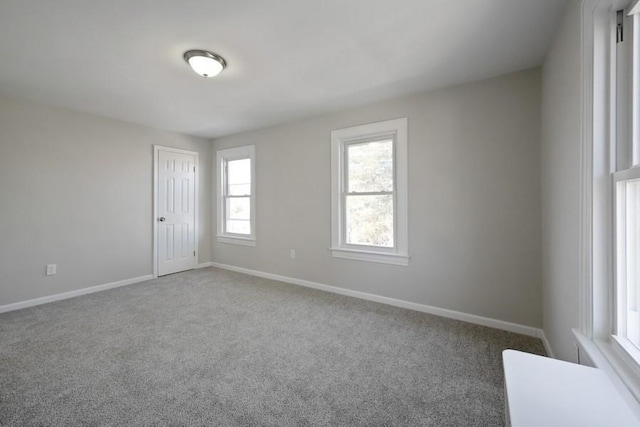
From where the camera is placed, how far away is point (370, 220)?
341cm

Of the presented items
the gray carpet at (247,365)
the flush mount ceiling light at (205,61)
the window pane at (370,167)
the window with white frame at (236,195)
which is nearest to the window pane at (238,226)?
the window with white frame at (236,195)

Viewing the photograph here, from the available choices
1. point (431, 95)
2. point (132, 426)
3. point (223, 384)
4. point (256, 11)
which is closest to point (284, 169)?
point (431, 95)

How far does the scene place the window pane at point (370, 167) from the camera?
10.7 ft

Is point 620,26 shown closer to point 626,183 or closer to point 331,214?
point 626,183

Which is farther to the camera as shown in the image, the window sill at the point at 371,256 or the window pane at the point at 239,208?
the window pane at the point at 239,208

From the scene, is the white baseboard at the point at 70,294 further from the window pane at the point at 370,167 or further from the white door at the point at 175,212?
the window pane at the point at 370,167

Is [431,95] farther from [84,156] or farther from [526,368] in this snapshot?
[84,156]

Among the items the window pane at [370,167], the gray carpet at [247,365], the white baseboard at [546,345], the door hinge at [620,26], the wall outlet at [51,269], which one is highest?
the door hinge at [620,26]

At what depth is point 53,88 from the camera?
9.30 ft

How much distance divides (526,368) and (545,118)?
2.15 meters

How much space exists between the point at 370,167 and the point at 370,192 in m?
0.32

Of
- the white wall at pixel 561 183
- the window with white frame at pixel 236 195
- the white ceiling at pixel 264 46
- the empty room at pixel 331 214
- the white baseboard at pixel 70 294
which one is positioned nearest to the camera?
the empty room at pixel 331 214

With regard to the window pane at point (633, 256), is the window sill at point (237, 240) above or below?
below

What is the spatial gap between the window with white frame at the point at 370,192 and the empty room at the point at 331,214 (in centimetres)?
3
